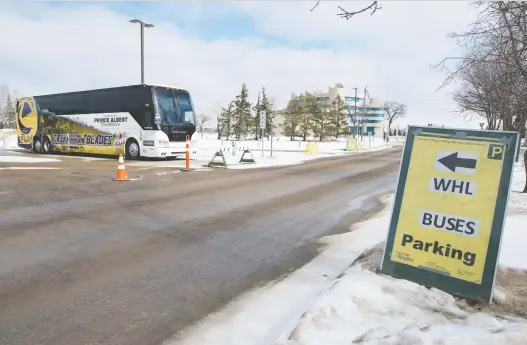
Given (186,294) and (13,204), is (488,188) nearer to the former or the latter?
(186,294)

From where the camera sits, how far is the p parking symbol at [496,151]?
133 inches

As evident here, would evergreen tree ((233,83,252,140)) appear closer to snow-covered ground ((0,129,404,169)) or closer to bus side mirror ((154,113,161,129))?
snow-covered ground ((0,129,404,169))

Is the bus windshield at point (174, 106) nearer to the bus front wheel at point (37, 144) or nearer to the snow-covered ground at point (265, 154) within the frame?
the snow-covered ground at point (265, 154)

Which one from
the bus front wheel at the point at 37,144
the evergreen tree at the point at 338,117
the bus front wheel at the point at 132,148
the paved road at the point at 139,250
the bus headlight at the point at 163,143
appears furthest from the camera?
the evergreen tree at the point at 338,117

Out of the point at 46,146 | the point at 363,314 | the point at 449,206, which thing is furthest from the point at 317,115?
the point at 363,314

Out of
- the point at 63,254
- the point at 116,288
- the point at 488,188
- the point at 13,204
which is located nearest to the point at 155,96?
the point at 13,204

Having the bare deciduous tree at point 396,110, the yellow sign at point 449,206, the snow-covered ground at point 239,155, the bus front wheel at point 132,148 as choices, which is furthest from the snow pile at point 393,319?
the bare deciduous tree at point 396,110

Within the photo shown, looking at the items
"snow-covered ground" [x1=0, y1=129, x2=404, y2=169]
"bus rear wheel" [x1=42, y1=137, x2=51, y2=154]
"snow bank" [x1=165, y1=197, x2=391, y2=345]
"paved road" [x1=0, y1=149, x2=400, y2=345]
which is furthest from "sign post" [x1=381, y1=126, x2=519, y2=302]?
"bus rear wheel" [x1=42, y1=137, x2=51, y2=154]

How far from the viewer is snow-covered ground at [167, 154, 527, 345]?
2721 millimetres

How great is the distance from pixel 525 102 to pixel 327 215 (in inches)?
197

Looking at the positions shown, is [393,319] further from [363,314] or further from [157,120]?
[157,120]

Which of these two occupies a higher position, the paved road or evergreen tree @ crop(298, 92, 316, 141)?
evergreen tree @ crop(298, 92, 316, 141)

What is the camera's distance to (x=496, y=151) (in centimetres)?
341

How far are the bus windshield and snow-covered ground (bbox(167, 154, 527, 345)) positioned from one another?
15934 mm
